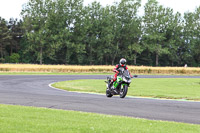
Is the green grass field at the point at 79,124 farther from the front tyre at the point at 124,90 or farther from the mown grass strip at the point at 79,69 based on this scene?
the mown grass strip at the point at 79,69

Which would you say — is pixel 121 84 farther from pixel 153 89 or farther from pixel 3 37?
pixel 3 37

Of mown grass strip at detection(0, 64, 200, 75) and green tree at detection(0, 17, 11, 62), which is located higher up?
green tree at detection(0, 17, 11, 62)

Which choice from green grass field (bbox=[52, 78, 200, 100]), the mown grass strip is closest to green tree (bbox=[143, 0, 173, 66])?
the mown grass strip

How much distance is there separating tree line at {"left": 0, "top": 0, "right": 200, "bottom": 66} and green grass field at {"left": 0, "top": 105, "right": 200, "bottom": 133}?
2523 inches

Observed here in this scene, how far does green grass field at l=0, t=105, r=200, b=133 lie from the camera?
24.4 ft

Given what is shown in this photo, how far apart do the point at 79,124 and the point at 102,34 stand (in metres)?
72.9

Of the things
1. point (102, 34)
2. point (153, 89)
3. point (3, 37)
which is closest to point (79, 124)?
point (153, 89)

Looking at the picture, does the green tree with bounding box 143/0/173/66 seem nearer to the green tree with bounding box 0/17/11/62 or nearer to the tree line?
the tree line

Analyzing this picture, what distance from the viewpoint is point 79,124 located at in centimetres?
830

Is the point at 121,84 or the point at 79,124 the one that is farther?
the point at 121,84

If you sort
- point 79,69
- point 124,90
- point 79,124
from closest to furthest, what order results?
point 79,124
point 124,90
point 79,69

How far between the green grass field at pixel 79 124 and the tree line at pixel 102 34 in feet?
210

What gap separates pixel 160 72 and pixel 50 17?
114 feet

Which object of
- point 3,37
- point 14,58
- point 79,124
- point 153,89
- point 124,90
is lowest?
point 153,89
